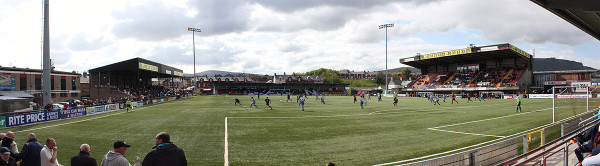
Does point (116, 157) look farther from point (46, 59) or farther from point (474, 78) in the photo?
point (474, 78)

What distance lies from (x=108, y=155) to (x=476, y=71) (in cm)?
8847

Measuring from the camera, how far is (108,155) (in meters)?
4.95

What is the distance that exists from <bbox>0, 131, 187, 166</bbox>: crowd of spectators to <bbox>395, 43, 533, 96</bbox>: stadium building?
7472 cm

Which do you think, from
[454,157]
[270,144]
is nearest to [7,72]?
[270,144]

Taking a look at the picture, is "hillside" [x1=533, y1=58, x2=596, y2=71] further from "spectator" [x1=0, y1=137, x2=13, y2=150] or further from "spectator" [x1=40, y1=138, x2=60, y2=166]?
"spectator" [x1=0, y1=137, x2=13, y2=150]

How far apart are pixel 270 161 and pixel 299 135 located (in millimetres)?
5161

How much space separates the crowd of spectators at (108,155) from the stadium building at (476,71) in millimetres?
74719

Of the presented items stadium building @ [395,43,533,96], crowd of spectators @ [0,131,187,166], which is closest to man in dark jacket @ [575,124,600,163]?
crowd of spectators @ [0,131,187,166]

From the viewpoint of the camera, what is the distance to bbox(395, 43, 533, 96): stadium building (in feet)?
221

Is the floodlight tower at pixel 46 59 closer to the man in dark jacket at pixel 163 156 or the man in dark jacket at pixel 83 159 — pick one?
the man in dark jacket at pixel 83 159

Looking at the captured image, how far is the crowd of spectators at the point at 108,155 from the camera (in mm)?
4609

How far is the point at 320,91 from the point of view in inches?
4665

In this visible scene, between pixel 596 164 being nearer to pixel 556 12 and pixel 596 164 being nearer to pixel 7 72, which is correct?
pixel 556 12

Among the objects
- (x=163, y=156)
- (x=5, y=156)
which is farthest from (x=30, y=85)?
(x=163, y=156)
